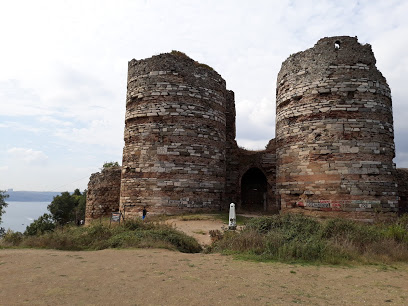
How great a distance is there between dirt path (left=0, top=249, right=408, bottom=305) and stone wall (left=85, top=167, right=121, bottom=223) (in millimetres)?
11952

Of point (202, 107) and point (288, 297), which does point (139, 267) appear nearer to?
point (288, 297)

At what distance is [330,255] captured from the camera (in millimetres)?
7082

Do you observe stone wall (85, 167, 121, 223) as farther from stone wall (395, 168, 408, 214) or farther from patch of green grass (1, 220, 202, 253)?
stone wall (395, 168, 408, 214)

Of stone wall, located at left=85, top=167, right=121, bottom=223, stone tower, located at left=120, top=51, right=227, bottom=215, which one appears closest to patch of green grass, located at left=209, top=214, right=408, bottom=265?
stone tower, located at left=120, top=51, right=227, bottom=215

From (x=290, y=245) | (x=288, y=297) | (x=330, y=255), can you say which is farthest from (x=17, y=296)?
(x=330, y=255)

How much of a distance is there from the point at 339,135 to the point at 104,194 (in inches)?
545

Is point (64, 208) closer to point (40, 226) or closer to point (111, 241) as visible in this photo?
point (40, 226)

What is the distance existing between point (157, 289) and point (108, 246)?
4.46 m

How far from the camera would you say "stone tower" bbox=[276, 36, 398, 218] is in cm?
1252

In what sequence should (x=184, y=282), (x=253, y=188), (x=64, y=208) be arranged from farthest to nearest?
(x=64, y=208), (x=253, y=188), (x=184, y=282)

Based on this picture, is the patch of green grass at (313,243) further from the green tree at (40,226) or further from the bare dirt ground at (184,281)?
the green tree at (40,226)

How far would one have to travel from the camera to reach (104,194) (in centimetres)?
1909

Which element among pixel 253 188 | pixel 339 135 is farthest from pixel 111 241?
pixel 253 188

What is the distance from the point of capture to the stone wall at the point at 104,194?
18984 mm
